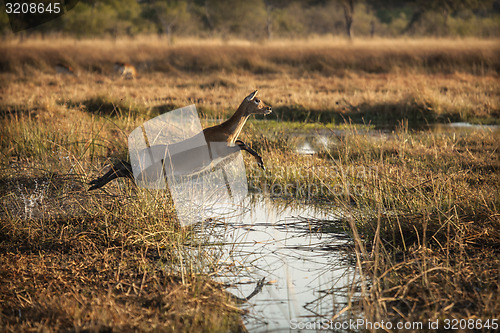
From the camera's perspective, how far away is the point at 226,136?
5.01 metres

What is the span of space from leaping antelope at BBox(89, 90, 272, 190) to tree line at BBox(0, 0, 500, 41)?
3152 centimetres

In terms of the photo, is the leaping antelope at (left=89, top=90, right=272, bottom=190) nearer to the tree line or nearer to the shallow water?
the shallow water

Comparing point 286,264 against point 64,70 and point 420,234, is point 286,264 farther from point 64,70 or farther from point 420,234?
point 64,70

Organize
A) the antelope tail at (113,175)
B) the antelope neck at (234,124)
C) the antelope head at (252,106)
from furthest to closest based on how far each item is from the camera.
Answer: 1. the antelope head at (252,106)
2. the antelope neck at (234,124)
3. the antelope tail at (113,175)

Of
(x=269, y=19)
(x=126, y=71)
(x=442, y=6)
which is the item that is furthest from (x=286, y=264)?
(x=442, y=6)

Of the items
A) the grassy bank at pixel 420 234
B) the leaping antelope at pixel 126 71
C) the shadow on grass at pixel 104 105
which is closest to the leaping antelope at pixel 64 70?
the leaping antelope at pixel 126 71

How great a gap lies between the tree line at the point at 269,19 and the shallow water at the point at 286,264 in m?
31.9

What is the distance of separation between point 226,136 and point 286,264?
4.67ft

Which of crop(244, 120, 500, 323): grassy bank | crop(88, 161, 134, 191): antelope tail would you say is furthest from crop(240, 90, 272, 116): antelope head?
crop(88, 161, 134, 191): antelope tail

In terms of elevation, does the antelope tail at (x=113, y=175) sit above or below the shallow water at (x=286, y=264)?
above

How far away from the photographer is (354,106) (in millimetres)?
12047

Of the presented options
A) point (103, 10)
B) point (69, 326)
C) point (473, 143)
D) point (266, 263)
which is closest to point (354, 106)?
point (473, 143)

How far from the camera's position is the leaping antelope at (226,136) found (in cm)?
475

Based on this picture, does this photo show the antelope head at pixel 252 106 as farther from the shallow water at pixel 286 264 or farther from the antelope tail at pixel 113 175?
the antelope tail at pixel 113 175
